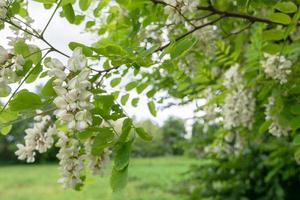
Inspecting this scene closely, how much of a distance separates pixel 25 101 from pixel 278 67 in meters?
0.90

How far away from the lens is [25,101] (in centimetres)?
98

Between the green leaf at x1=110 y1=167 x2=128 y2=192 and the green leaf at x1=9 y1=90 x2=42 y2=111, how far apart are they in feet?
0.64

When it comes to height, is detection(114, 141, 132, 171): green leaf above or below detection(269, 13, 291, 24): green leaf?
below

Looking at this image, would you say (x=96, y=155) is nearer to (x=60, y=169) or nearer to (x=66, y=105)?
(x=60, y=169)

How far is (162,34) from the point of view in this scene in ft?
6.46

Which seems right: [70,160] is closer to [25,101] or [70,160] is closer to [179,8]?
[25,101]

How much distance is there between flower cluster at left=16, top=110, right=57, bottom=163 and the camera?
128 cm

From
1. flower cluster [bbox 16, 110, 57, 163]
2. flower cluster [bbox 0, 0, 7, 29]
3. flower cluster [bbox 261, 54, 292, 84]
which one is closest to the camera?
flower cluster [bbox 0, 0, 7, 29]

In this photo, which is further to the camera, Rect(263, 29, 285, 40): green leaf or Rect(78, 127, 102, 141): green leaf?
Rect(263, 29, 285, 40): green leaf

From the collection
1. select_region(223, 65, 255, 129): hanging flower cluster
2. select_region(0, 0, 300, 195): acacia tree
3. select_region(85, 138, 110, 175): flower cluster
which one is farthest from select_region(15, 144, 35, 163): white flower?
select_region(223, 65, 255, 129): hanging flower cluster

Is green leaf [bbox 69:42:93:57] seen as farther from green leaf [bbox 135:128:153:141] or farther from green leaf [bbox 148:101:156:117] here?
green leaf [bbox 148:101:156:117]

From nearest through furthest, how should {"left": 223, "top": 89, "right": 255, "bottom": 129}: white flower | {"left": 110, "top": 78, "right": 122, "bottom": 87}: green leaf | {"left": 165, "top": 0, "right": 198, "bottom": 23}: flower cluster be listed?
1. {"left": 165, "top": 0, "right": 198, "bottom": 23}: flower cluster
2. {"left": 110, "top": 78, "right": 122, "bottom": 87}: green leaf
3. {"left": 223, "top": 89, "right": 255, "bottom": 129}: white flower

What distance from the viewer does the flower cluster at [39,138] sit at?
1.28 m

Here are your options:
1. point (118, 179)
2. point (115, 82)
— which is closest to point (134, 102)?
point (115, 82)
